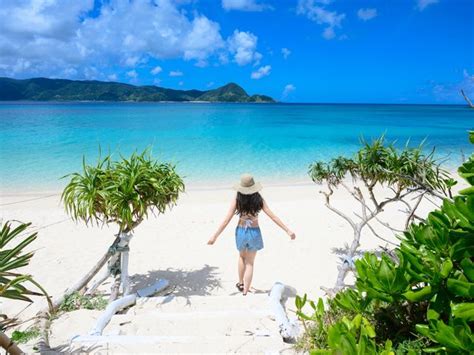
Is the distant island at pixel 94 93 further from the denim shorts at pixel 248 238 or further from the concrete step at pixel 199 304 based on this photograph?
the concrete step at pixel 199 304

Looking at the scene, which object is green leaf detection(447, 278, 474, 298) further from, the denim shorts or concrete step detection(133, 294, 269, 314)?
the denim shorts

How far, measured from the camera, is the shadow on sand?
5.69 meters

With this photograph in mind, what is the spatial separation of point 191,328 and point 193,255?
340 cm

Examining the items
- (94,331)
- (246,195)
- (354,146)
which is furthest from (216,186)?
(354,146)

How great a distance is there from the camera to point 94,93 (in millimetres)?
160375

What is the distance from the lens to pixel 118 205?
14.1ft

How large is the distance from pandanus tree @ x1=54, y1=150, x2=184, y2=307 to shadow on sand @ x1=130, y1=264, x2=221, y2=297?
1.08 m

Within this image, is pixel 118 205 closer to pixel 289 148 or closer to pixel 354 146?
pixel 289 148

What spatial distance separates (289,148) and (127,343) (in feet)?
75.9

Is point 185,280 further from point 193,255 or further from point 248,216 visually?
point 248,216

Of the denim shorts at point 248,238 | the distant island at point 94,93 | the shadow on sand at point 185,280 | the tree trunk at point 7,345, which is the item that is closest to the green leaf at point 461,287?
the tree trunk at point 7,345

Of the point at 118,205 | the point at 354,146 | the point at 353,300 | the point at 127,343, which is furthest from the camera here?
the point at 354,146

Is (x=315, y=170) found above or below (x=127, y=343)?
above

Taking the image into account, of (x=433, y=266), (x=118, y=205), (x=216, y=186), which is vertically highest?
(x=433, y=266)
